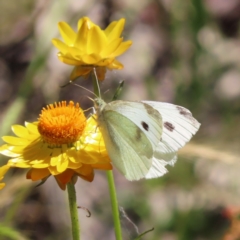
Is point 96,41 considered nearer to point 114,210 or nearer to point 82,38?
point 82,38

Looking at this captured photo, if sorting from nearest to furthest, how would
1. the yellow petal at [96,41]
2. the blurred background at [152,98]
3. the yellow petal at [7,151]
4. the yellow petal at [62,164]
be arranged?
the yellow petal at [62,164] → the yellow petal at [7,151] → the yellow petal at [96,41] → the blurred background at [152,98]

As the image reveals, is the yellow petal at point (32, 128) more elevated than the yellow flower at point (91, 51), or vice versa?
the yellow flower at point (91, 51)

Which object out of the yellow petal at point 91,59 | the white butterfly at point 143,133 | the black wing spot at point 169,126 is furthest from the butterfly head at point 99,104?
the black wing spot at point 169,126

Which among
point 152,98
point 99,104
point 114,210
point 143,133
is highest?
point 99,104

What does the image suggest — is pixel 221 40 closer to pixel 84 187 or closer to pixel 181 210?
pixel 84 187

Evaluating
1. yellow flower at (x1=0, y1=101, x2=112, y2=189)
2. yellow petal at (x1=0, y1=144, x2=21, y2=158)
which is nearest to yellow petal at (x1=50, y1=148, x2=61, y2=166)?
yellow flower at (x1=0, y1=101, x2=112, y2=189)

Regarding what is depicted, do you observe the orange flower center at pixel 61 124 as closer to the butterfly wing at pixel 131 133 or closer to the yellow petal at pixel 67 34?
the butterfly wing at pixel 131 133

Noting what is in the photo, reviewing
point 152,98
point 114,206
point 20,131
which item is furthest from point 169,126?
point 152,98

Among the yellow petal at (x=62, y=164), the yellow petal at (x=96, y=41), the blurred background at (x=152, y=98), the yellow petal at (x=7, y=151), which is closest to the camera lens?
the yellow petal at (x=62, y=164)

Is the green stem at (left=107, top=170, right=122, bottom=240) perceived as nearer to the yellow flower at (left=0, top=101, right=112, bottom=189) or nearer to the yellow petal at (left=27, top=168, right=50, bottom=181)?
the yellow flower at (left=0, top=101, right=112, bottom=189)
